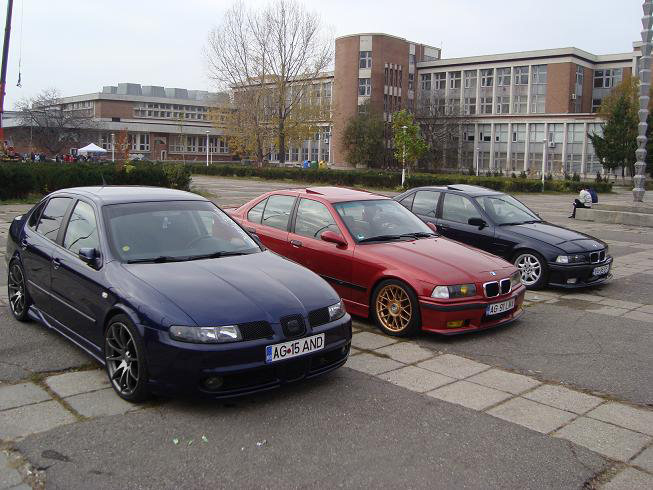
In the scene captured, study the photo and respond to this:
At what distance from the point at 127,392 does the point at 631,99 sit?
64.9 meters

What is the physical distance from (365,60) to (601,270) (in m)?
79.0

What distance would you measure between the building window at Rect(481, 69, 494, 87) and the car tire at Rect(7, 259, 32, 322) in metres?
84.7

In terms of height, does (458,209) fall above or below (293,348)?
above

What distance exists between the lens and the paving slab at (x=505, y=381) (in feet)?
17.1

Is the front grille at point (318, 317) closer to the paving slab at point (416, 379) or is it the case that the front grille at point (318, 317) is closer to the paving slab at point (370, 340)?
the paving slab at point (416, 379)

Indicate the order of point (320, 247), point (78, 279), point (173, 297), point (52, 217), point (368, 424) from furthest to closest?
point (320, 247) → point (52, 217) → point (78, 279) → point (173, 297) → point (368, 424)

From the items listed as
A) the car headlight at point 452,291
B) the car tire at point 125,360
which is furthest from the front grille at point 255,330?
the car headlight at point 452,291

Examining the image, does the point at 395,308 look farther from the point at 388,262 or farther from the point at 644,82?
the point at 644,82

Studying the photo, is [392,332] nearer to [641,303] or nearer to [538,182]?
[641,303]

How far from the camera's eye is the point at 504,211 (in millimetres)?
10289

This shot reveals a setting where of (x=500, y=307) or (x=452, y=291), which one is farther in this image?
(x=500, y=307)

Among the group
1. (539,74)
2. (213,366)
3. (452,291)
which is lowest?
(213,366)

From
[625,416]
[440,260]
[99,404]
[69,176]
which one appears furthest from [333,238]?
[69,176]

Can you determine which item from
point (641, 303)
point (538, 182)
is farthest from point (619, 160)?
point (641, 303)
